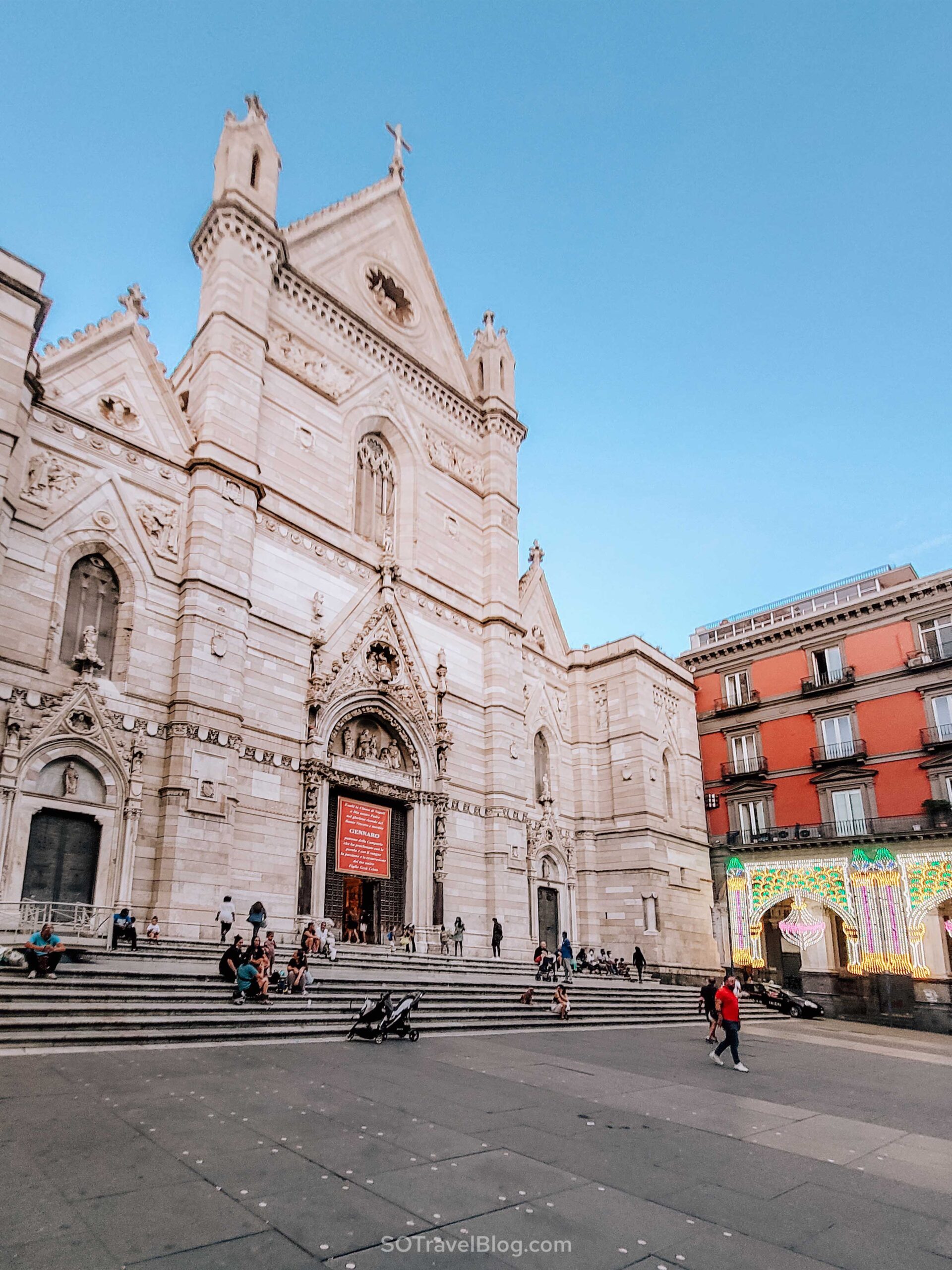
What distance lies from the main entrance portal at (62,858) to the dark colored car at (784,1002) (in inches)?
768

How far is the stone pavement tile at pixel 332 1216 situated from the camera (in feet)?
14.9

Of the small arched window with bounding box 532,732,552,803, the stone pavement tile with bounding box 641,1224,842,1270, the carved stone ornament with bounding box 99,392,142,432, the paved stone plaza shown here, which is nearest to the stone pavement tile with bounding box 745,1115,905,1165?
the paved stone plaza

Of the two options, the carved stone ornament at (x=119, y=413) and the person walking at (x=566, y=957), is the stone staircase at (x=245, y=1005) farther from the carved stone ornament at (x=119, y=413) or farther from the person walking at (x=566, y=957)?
the carved stone ornament at (x=119, y=413)

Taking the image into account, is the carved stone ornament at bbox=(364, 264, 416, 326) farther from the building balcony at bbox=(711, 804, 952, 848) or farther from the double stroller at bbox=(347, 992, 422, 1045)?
the double stroller at bbox=(347, 992, 422, 1045)

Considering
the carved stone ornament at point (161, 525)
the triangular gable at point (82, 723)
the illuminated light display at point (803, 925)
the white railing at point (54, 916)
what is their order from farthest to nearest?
the illuminated light display at point (803, 925) → the carved stone ornament at point (161, 525) → the triangular gable at point (82, 723) → the white railing at point (54, 916)

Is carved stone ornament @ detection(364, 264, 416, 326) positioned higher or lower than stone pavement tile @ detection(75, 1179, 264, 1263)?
higher

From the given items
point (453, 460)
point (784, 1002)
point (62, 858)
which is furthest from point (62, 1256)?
point (453, 460)

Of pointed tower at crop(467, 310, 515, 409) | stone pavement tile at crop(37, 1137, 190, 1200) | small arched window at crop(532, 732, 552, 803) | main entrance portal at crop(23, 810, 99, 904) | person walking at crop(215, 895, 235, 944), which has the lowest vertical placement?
stone pavement tile at crop(37, 1137, 190, 1200)

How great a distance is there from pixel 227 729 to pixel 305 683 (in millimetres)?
3439

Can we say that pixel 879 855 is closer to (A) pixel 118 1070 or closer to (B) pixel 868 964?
(B) pixel 868 964

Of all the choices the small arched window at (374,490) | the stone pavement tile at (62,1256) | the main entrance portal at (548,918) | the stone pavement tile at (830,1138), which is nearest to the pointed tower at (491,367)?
the small arched window at (374,490)

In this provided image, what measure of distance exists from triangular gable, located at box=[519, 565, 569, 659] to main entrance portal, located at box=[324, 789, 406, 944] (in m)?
11.7

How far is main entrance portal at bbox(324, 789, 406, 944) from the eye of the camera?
76.3 feet

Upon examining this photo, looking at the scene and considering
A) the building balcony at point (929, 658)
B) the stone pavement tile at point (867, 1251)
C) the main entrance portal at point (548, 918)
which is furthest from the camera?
the building balcony at point (929, 658)
